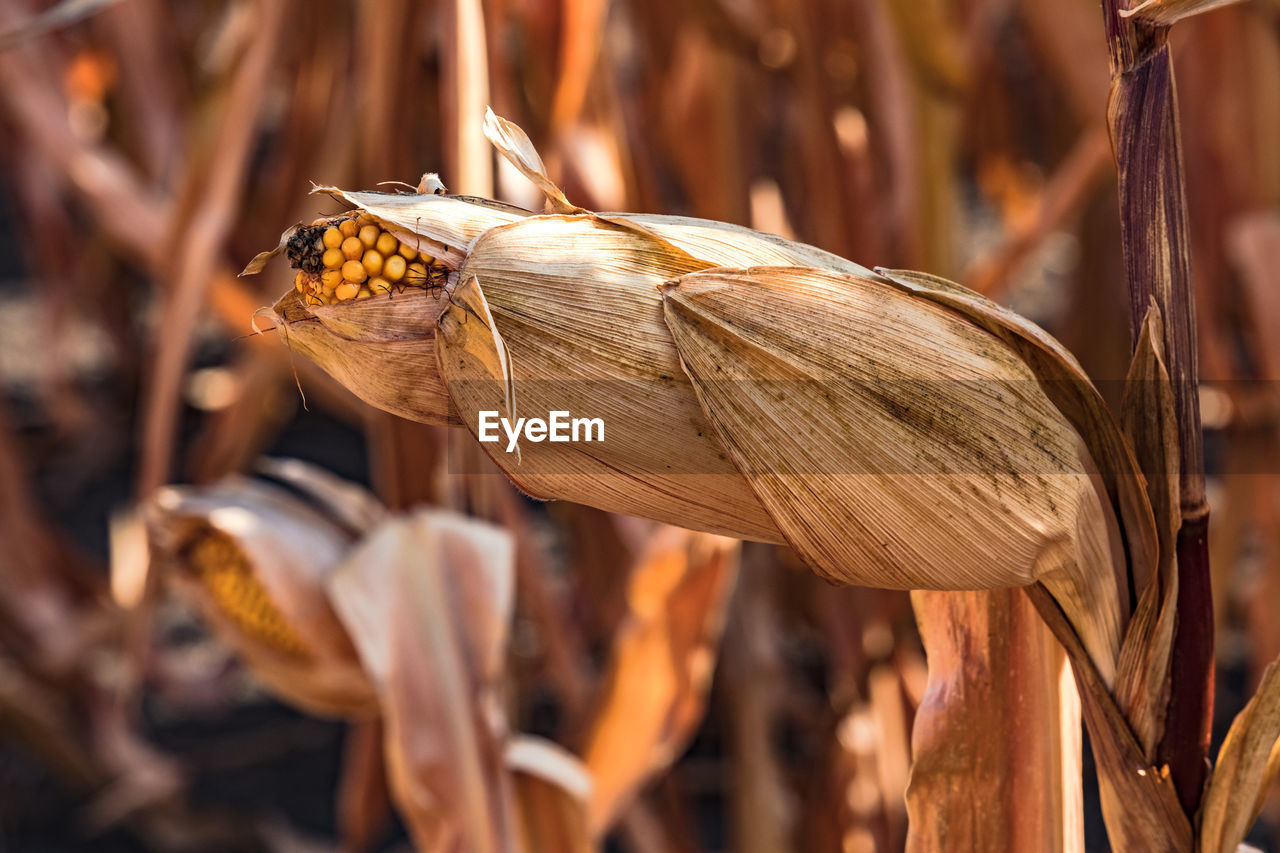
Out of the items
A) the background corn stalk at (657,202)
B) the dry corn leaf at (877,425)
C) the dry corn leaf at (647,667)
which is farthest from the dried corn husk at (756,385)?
the dry corn leaf at (647,667)

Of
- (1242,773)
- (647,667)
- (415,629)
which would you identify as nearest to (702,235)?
(1242,773)

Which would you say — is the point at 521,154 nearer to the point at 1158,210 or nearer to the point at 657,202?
A: the point at 1158,210

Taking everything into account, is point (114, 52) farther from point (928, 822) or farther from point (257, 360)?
point (928, 822)

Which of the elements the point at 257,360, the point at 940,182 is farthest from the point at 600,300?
the point at 257,360

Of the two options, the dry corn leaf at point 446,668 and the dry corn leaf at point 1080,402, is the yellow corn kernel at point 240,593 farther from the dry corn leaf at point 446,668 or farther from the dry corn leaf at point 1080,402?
the dry corn leaf at point 1080,402

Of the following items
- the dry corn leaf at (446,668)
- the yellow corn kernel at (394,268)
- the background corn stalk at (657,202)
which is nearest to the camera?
the yellow corn kernel at (394,268)

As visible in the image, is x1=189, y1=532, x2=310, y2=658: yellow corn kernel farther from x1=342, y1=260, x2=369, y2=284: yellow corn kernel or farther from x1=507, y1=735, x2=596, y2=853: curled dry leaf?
x1=342, y1=260, x2=369, y2=284: yellow corn kernel

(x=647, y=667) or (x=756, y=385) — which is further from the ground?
(x=756, y=385)
